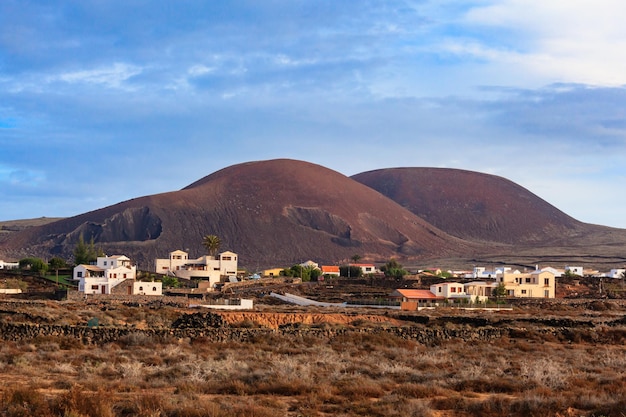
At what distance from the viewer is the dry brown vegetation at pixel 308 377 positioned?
51.6ft

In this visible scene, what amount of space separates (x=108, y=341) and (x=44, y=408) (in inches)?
529

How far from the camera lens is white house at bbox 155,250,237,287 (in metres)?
101

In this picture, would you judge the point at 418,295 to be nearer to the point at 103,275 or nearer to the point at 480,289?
the point at 480,289

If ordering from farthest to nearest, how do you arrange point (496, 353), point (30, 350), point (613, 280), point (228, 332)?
point (613, 280)
point (228, 332)
point (496, 353)
point (30, 350)

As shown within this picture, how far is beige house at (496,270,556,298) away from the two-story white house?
119 feet

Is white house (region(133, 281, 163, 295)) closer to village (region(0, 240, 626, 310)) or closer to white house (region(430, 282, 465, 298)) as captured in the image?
village (region(0, 240, 626, 310))

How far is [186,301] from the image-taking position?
205 ft

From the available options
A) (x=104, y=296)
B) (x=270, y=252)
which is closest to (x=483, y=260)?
(x=270, y=252)

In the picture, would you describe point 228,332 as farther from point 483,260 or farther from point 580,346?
Answer: point 483,260

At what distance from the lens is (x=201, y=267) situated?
107 metres

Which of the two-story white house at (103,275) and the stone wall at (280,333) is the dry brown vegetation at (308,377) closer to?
the stone wall at (280,333)

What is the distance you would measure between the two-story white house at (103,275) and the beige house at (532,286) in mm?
36129

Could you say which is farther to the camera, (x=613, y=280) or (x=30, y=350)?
(x=613, y=280)

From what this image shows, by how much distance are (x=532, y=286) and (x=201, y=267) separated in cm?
4181
